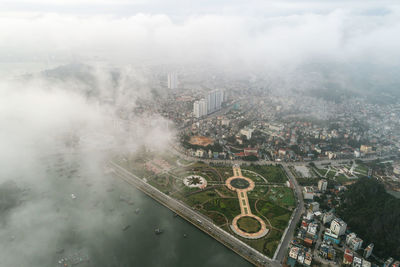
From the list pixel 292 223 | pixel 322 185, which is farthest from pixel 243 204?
pixel 322 185

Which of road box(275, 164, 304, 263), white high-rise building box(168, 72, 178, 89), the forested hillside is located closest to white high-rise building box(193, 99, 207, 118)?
white high-rise building box(168, 72, 178, 89)

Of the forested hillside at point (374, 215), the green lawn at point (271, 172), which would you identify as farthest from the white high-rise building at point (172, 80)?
the forested hillside at point (374, 215)

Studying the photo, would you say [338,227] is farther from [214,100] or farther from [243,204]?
[214,100]

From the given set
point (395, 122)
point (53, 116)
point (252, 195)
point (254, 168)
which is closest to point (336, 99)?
point (395, 122)

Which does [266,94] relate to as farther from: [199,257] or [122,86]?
[199,257]

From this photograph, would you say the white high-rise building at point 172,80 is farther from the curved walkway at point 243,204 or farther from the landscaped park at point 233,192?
the curved walkway at point 243,204

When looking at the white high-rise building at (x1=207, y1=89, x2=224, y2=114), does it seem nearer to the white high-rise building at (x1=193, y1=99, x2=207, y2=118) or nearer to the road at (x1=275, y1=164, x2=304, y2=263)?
the white high-rise building at (x1=193, y1=99, x2=207, y2=118)
